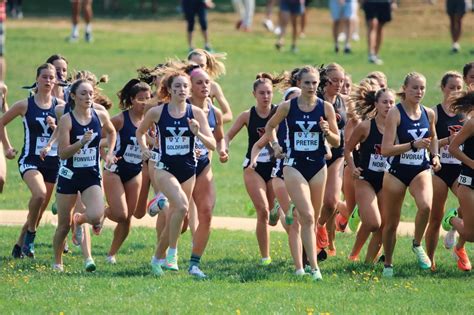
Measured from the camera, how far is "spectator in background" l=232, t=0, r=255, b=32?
34772 millimetres

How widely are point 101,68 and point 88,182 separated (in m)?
17.6

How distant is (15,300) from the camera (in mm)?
10977

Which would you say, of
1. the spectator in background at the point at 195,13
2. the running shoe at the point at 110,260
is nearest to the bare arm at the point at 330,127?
the running shoe at the point at 110,260

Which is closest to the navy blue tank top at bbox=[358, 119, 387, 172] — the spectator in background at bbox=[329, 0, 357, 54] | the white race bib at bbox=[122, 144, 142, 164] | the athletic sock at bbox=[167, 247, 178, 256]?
the athletic sock at bbox=[167, 247, 178, 256]

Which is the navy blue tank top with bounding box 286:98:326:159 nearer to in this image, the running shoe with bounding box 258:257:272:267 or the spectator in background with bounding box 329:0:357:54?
the running shoe with bounding box 258:257:272:267

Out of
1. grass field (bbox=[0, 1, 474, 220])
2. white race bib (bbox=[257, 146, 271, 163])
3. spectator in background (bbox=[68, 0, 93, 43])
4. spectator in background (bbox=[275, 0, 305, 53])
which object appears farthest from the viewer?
spectator in background (bbox=[68, 0, 93, 43])

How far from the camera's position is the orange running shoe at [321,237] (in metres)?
13.8

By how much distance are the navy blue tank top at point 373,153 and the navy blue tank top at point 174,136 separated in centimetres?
216

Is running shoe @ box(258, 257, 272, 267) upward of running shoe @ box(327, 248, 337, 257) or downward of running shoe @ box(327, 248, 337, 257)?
upward

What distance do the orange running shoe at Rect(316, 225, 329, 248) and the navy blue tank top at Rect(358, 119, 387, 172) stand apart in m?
0.92

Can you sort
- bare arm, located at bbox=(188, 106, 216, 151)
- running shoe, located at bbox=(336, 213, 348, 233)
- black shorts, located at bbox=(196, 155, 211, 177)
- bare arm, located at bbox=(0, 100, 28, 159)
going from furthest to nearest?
running shoe, located at bbox=(336, 213, 348, 233) → bare arm, located at bbox=(0, 100, 28, 159) → black shorts, located at bbox=(196, 155, 211, 177) → bare arm, located at bbox=(188, 106, 216, 151)

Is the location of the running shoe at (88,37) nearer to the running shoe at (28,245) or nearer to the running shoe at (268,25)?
the running shoe at (268,25)

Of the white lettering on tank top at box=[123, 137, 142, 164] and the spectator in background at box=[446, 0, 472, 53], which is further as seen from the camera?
the spectator in background at box=[446, 0, 472, 53]

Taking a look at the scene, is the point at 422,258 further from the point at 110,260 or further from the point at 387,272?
the point at 110,260
